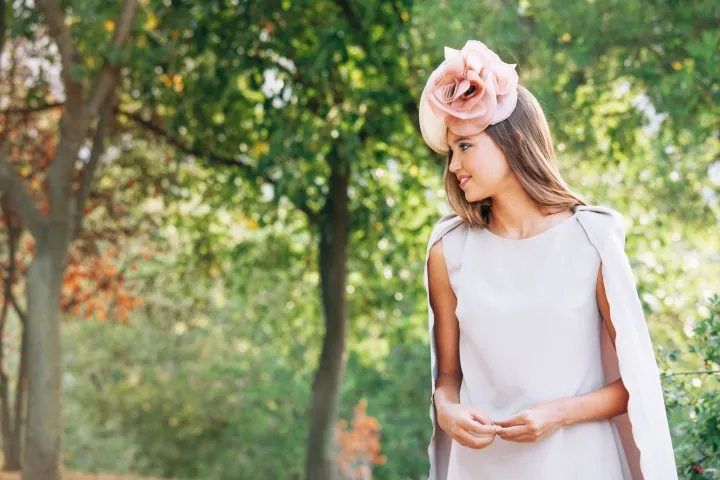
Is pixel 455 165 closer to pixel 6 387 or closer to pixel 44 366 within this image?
pixel 44 366

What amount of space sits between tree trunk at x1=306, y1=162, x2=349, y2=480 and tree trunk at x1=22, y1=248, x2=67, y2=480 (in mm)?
3158

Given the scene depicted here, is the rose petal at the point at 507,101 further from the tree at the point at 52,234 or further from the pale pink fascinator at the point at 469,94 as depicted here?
the tree at the point at 52,234

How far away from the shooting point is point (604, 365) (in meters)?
2.22

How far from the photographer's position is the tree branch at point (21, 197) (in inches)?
287

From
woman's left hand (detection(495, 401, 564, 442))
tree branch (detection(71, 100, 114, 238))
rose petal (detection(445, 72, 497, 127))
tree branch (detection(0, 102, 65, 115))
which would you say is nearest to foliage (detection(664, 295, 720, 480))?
woman's left hand (detection(495, 401, 564, 442))

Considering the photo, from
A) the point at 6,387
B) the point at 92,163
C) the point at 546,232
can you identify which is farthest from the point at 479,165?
the point at 6,387

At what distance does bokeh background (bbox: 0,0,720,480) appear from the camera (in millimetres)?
6887

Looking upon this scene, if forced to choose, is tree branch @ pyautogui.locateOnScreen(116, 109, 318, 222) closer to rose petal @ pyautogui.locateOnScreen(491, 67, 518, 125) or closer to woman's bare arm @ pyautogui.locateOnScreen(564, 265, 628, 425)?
rose petal @ pyautogui.locateOnScreen(491, 67, 518, 125)

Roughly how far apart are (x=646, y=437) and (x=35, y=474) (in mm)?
5889

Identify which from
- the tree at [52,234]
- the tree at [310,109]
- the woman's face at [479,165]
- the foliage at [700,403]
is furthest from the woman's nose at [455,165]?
the tree at [310,109]

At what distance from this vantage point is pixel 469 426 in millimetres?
2105

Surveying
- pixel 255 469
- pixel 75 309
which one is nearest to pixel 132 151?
pixel 75 309

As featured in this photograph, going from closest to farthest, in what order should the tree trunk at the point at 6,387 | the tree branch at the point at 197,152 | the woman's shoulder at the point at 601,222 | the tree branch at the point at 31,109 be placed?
the woman's shoulder at the point at 601,222, the tree branch at the point at 31,109, the tree branch at the point at 197,152, the tree trunk at the point at 6,387

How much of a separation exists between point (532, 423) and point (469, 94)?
708 millimetres
